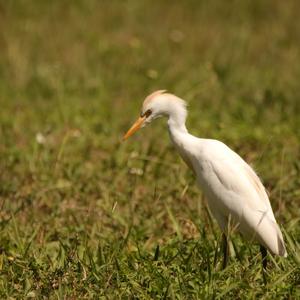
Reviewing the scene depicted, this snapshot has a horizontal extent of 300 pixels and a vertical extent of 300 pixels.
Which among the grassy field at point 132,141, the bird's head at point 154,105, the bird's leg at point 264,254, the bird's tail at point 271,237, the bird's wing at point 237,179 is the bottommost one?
the grassy field at point 132,141

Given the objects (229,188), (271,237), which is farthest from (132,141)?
(271,237)

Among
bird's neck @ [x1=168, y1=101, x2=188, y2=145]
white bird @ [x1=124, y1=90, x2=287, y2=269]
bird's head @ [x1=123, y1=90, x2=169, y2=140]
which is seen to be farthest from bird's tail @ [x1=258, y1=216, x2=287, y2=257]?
bird's head @ [x1=123, y1=90, x2=169, y2=140]

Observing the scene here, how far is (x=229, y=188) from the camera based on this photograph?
4051mm

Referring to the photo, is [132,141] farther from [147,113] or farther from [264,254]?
[264,254]

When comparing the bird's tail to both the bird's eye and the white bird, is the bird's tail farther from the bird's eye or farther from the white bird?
the bird's eye

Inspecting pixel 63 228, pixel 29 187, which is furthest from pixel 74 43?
pixel 63 228

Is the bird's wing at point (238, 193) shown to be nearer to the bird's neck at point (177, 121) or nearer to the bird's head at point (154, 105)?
the bird's neck at point (177, 121)

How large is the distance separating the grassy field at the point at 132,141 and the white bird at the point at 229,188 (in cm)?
13

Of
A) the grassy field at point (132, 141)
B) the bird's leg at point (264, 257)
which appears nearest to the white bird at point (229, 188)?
the bird's leg at point (264, 257)

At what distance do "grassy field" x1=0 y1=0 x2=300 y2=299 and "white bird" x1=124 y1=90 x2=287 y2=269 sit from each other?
0.43 feet

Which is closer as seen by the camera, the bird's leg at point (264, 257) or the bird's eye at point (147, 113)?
the bird's leg at point (264, 257)

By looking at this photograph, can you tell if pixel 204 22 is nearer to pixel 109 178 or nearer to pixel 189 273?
pixel 109 178

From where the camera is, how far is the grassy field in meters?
3.87

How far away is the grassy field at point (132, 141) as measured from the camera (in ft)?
12.7
